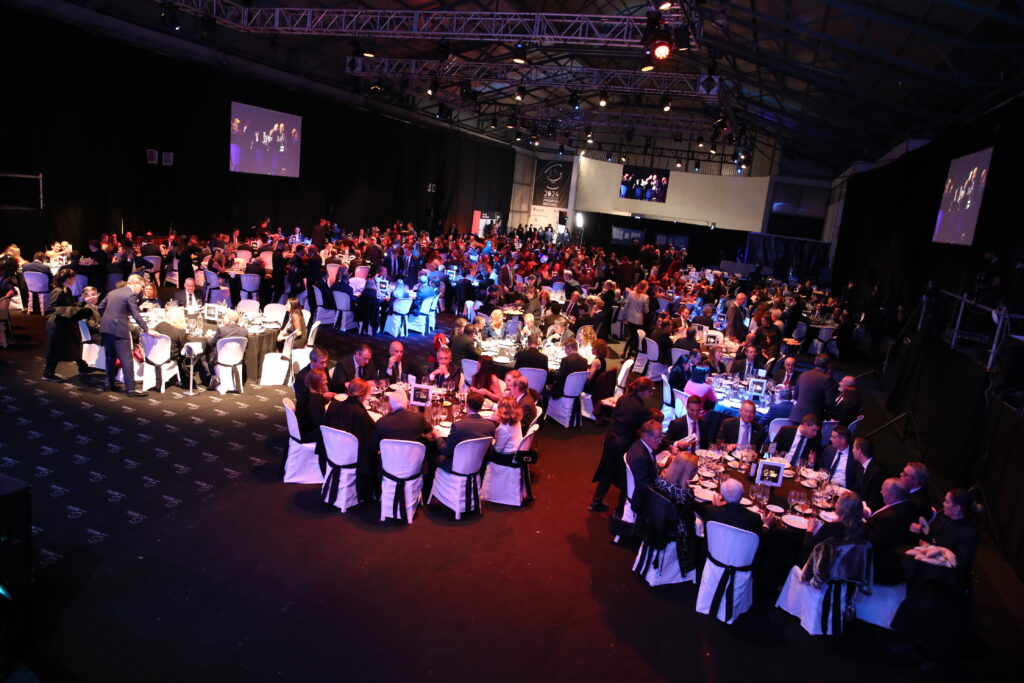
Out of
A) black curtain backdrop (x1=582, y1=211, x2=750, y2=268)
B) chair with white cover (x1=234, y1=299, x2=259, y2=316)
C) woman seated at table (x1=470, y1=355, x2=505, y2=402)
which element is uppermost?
black curtain backdrop (x1=582, y1=211, x2=750, y2=268)

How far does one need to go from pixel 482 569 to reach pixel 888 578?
279 centimetres

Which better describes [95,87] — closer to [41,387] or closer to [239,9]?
[239,9]

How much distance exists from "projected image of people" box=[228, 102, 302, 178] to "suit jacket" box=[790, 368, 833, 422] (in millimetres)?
14527

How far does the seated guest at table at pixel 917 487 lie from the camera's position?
16.0ft

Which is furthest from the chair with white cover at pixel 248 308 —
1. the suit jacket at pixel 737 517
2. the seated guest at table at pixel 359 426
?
the suit jacket at pixel 737 517

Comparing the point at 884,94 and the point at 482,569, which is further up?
the point at 884,94

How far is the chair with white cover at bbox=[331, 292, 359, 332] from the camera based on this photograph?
38.9ft

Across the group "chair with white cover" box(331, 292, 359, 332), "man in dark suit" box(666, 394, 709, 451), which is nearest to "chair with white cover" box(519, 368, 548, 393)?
"man in dark suit" box(666, 394, 709, 451)

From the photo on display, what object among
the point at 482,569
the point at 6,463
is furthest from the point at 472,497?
the point at 6,463

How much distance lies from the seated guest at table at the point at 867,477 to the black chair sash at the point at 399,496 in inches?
140

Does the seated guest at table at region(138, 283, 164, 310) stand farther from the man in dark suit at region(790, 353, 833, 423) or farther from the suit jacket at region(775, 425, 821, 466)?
the man in dark suit at region(790, 353, 833, 423)

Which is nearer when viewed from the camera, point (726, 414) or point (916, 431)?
point (726, 414)

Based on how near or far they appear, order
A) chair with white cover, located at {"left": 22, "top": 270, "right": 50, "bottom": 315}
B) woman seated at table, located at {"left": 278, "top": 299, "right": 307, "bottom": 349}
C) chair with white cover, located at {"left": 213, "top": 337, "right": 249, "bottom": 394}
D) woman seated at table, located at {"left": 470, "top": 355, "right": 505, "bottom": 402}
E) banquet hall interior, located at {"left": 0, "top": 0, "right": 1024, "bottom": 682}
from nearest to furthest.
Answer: banquet hall interior, located at {"left": 0, "top": 0, "right": 1024, "bottom": 682}, woman seated at table, located at {"left": 470, "top": 355, "right": 505, "bottom": 402}, chair with white cover, located at {"left": 213, "top": 337, "right": 249, "bottom": 394}, woman seated at table, located at {"left": 278, "top": 299, "right": 307, "bottom": 349}, chair with white cover, located at {"left": 22, "top": 270, "right": 50, "bottom": 315}

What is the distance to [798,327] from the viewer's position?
14406mm
